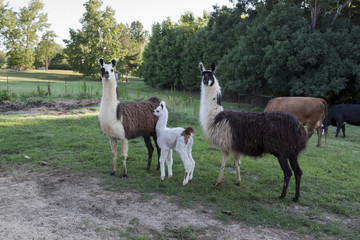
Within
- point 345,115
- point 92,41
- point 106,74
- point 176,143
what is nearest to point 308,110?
point 345,115

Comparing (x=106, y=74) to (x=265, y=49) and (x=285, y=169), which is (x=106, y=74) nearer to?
(x=285, y=169)

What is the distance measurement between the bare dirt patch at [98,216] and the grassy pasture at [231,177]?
25cm

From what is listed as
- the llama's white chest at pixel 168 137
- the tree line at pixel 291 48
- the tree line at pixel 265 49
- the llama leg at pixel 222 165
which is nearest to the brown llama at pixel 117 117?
the llama's white chest at pixel 168 137

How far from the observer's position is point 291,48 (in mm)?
18000

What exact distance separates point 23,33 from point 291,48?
170 feet

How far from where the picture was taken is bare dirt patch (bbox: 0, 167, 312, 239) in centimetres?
321

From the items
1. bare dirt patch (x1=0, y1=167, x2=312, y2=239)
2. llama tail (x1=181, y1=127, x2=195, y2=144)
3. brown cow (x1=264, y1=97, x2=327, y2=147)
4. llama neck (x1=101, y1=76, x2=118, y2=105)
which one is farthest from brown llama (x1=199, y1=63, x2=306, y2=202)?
brown cow (x1=264, y1=97, x2=327, y2=147)

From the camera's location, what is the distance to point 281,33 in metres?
18.5

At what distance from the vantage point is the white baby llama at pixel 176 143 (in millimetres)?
4875

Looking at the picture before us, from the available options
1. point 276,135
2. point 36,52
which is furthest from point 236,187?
point 36,52

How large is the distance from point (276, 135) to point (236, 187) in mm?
1281

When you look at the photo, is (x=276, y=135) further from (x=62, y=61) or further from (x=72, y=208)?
(x=62, y=61)

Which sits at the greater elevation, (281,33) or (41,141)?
(281,33)

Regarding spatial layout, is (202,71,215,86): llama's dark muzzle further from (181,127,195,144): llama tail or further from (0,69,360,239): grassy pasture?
(0,69,360,239): grassy pasture
